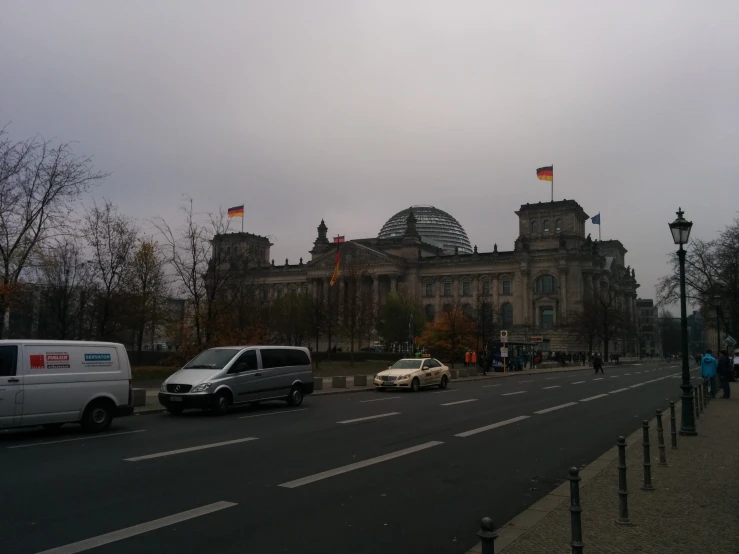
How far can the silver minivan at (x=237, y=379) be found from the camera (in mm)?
18312

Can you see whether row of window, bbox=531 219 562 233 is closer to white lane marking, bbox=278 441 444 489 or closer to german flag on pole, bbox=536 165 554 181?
german flag on pole, bbox=536 165 554 181

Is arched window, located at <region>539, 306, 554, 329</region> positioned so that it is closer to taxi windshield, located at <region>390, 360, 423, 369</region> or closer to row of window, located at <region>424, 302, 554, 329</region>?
row of window, located at <region>424, 302, 554, 329</region>

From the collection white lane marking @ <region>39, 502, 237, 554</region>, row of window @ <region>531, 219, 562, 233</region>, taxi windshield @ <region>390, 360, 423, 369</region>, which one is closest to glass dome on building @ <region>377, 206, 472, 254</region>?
row of window @ <region>531, 219, 562, 233</region>

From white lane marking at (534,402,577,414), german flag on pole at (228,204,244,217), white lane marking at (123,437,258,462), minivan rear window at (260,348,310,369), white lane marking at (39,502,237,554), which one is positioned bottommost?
white lane marking at (534,402,577,414)

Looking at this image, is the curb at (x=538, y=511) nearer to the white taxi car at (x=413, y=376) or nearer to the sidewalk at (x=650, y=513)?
the sidewalk at (x=650, y=513)

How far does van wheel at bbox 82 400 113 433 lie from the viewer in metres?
14.7

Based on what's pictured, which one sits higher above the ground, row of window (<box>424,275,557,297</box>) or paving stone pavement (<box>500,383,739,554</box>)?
row of window (<box>424,275,557,297</box>)

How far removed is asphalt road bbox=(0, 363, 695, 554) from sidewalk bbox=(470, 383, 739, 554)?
0.54 meters

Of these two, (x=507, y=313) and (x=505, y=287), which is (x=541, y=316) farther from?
(x=505, y=287)

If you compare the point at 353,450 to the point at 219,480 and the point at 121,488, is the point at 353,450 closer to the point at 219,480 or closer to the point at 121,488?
the point at 219,480

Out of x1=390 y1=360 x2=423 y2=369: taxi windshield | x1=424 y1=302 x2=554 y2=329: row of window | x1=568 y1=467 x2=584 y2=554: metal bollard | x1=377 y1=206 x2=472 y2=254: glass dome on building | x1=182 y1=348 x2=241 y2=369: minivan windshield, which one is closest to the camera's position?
x1=568 y1=467 x2=584 y2=554: metal bollard

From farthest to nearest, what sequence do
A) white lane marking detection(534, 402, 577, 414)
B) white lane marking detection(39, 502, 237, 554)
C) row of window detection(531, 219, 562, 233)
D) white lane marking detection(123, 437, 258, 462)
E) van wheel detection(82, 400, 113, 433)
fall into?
row of window detection(531, 219, 562, 233) → white lane marking detection(534, 402, 577, 414) → van wheel detection(82, 400, 113, 433) → white lane marking detection(123, 437, 258, 462) → white lane marking detection(39, 502, 237, 554)

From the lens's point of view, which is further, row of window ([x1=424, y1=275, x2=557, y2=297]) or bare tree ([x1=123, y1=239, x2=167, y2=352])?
row of window ([x1=424, y1=275, x2=557, y2=297])

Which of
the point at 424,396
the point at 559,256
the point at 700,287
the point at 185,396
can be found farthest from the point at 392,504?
the point at 559,256
